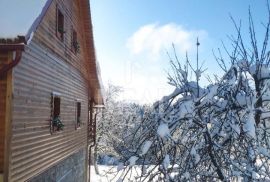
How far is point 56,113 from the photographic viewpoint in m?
10.9

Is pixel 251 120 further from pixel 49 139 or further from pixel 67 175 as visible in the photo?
pixel 67 175

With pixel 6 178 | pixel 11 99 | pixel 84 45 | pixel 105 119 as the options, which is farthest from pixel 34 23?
pixel 105 119

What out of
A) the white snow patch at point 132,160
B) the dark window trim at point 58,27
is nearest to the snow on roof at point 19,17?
the dark window trim at point 58,27

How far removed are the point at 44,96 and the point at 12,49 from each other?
284cm

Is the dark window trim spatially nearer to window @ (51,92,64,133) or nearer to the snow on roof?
window @ (51,92,64,133)

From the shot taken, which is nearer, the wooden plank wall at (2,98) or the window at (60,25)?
the wooden plank wall at (2,98)

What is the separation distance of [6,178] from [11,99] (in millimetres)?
1447

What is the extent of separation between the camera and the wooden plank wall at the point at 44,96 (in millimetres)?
7492

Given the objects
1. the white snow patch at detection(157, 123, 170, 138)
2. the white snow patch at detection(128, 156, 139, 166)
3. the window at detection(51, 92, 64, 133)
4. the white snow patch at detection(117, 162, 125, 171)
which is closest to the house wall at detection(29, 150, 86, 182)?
the window at detection(51, 92, 64, 133)

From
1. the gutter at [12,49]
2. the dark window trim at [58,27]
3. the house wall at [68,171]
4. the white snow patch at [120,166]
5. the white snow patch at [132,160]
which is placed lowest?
the house wall at [68,171]

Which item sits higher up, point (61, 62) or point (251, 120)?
point (61, 62)

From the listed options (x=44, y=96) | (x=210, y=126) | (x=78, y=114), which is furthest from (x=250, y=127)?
(x=78, y=114)

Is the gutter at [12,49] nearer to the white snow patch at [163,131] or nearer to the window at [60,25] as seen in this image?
the white snow patch at [163,131]

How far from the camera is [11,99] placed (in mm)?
6977
